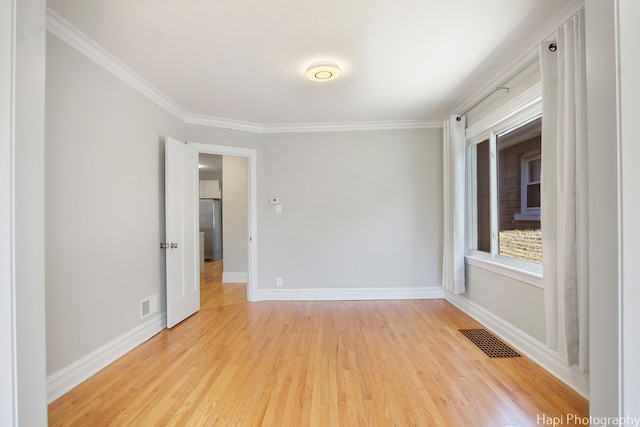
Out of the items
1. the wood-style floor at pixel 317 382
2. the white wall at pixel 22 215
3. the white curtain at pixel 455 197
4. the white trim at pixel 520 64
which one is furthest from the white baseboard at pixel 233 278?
the white trim at pixel 520 64

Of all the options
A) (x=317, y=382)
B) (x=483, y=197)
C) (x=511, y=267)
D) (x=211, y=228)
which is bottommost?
(x=317, y=382)

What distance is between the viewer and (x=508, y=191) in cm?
288

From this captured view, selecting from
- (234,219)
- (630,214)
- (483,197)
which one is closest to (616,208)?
(630,214)

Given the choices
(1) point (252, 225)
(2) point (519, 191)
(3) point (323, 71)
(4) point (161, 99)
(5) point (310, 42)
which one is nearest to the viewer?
(5) point (310, 42)

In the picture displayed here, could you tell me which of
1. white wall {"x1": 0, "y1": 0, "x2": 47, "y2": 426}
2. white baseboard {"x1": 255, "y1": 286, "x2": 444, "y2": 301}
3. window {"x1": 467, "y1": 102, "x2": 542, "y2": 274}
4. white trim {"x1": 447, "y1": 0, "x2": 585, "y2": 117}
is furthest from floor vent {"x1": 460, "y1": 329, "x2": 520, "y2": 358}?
white wall {"x1": 0, "y1": 0, "x2": 47, "y2": 426}

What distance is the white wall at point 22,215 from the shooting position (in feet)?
3.50

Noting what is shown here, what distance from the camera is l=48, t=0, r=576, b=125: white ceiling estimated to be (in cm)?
180

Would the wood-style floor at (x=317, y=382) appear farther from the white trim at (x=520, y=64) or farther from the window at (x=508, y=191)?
the white trim at (x=520, y=64)

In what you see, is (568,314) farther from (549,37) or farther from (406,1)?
(406,1)

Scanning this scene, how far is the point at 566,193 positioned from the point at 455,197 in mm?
1652

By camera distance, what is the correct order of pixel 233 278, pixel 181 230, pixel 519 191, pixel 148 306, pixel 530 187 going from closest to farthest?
pixel 530 187 < pixel 519 191 < pixel 148 306 < pixel 181 230 < pixel 233 278

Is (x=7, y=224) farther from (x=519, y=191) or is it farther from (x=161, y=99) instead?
(x=519, y=191)

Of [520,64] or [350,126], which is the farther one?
[350,126]

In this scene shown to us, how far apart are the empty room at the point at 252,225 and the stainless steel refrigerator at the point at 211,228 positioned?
398cm
